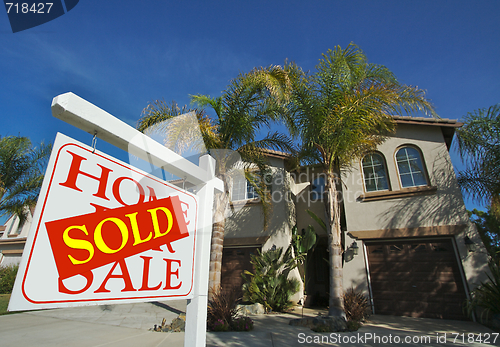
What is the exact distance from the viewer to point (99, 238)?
1.53m

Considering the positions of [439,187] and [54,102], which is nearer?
[54,102]

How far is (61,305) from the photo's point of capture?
1329 mm

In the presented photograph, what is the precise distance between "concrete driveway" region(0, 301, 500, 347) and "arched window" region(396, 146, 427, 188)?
4784 millimetres

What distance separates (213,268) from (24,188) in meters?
12.1

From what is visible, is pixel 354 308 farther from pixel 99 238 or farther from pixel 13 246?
pixel 13 246

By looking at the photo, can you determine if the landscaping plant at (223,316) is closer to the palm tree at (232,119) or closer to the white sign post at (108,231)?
the palm tree at (232,119)

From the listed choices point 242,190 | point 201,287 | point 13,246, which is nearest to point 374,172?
point 242,190

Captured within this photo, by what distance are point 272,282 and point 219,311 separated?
349cm

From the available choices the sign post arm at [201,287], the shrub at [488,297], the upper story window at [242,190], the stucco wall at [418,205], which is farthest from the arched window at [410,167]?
the sign post arm at [201,287]

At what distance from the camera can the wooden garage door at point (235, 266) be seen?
11.9 metres

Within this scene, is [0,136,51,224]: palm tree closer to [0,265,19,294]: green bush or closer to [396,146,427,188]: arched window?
[0,265,19,294]: green bush

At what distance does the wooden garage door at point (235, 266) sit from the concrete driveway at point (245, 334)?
11.6 ft

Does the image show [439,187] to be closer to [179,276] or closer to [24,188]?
[179,276]

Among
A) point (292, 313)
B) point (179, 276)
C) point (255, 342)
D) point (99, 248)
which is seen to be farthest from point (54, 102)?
point (292, 313)
